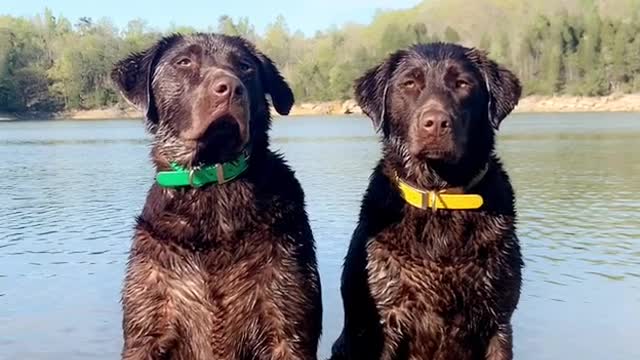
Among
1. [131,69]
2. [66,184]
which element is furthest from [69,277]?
[66,184]

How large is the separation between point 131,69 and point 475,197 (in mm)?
2254

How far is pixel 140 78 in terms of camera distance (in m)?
5.52

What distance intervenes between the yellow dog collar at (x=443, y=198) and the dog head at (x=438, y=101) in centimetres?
18

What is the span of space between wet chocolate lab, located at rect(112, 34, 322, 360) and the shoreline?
95.5 meters

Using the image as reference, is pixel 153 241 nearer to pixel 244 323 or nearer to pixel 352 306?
pixel 244 323

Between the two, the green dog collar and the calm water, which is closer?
the green dog collar

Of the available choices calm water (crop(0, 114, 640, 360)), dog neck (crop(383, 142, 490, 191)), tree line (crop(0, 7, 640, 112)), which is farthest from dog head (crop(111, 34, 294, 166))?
tree line (crop(0, 7, 640, 112))

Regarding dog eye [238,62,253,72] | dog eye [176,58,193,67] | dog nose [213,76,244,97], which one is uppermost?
dog eye [176,58,193,67]

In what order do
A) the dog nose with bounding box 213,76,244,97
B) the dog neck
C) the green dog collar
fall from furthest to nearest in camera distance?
1. the dog neck
2. the green dog collar
3. the dog nose with bounding box 213,76,244,97

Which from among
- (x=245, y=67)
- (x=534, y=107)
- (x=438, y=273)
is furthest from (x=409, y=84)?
(x=534, y=107)

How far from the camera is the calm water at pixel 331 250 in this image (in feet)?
30.6

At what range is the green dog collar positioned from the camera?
5.25 m

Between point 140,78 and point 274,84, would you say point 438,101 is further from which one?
point 140,78

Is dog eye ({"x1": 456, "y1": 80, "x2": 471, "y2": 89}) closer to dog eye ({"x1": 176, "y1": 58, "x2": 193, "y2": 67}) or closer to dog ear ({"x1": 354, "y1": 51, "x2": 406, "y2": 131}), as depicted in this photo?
dog ear ({"x1": 354, "y1": 51, "x2": 406, "y2": 131})
